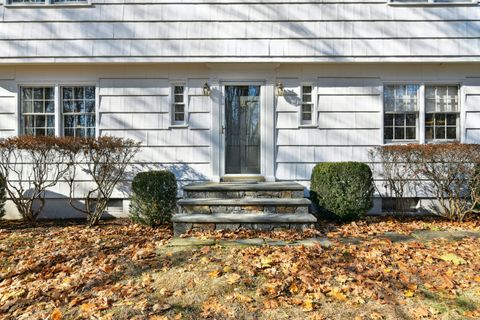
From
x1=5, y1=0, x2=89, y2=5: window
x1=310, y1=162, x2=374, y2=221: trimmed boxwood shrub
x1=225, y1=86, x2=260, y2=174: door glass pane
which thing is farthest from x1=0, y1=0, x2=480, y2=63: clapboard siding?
x1=310, y1=162, x2=374, y2=221: trimmed boxwood shrub

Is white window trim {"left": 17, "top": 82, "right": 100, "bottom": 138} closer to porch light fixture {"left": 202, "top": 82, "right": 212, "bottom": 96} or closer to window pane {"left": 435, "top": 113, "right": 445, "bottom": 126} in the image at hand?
porch light fixture {"left": 202, "top": 82, "right": 212, "bottom": 96}

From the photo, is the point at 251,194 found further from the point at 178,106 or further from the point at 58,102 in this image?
the point at 58,102

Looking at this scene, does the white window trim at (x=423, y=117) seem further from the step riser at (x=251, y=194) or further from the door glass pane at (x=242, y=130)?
the door glass pane at (x=242, y=130)

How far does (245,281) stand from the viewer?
11.1ft

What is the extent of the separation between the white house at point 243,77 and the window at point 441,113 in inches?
0.8

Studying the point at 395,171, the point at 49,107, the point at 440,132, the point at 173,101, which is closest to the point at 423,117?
the point at 440,132

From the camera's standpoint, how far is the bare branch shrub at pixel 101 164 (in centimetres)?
614

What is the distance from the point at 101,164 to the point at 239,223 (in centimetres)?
299

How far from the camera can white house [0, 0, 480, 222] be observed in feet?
22.5

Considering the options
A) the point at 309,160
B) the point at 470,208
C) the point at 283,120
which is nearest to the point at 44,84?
the point at 283,120

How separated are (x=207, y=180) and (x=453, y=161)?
15.2 ft

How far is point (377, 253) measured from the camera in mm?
4051

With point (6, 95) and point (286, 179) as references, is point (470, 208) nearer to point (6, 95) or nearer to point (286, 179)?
point (286, 179)

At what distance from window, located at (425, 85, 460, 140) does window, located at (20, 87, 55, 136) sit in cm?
806
